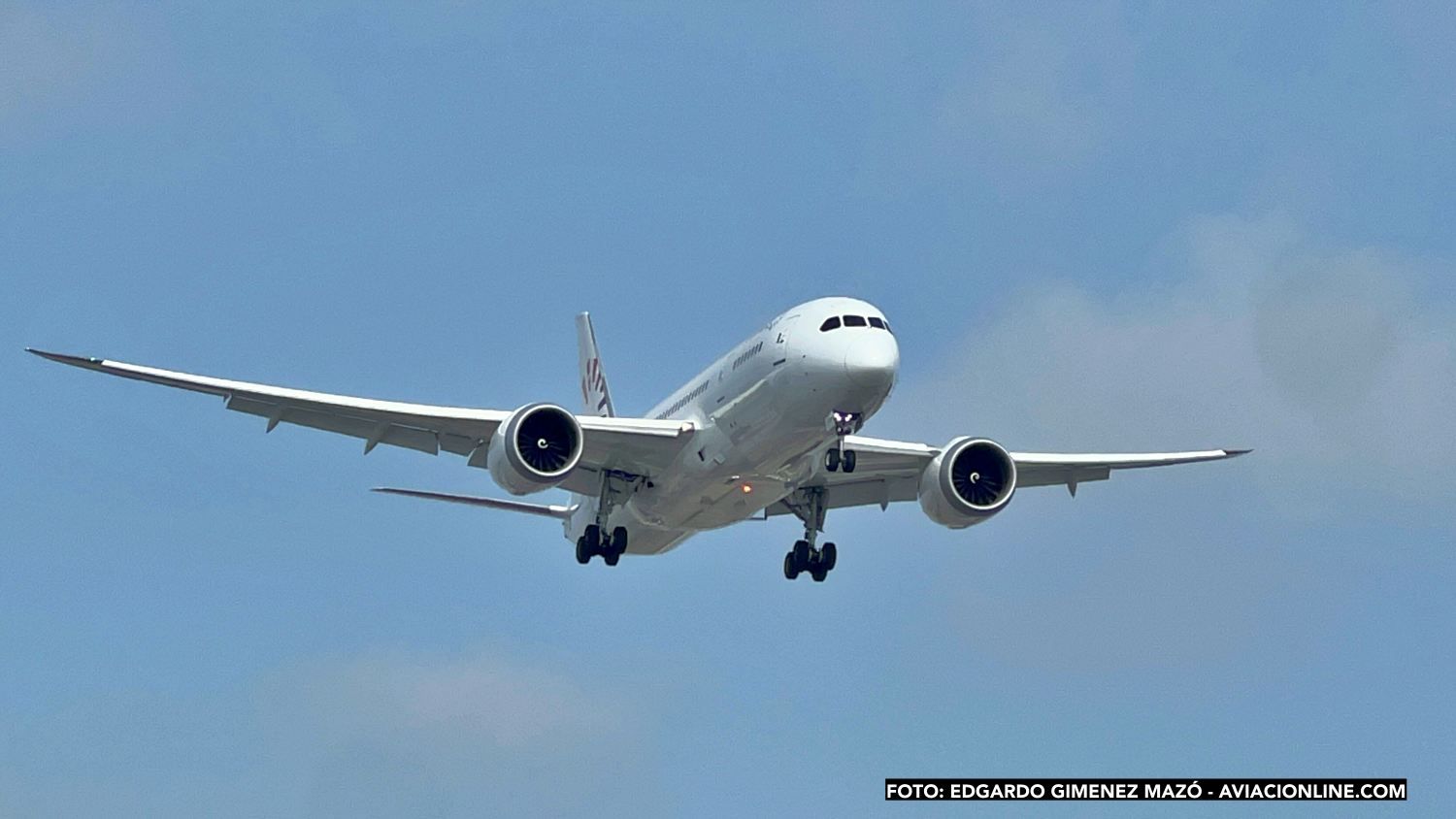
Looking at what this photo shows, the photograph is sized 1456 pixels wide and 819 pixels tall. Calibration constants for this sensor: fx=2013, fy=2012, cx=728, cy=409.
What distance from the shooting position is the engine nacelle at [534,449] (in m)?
42.9

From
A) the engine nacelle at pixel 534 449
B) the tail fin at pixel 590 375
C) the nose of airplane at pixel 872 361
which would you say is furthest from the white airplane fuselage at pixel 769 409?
the tail fin at pixel 590 375

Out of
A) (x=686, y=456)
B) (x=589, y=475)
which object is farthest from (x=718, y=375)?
(x=589, y=475)

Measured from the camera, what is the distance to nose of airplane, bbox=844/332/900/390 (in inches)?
1594

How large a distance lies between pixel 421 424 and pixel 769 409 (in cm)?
854

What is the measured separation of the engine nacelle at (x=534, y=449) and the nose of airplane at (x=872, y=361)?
658 cm

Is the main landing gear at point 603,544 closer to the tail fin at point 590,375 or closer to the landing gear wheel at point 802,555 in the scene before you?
the landing gear wheel at point 802,555

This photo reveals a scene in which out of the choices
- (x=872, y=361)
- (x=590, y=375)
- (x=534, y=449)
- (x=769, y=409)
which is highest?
(x=590, y=375)

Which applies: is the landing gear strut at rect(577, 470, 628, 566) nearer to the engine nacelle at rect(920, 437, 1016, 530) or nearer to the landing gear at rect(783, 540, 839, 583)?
the landing gear at rect(783, 540, 839, 583)

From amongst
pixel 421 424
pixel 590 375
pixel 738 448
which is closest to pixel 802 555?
pixel 738 448

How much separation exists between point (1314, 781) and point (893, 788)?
25.5 feet

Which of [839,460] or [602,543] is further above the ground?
[839,460]

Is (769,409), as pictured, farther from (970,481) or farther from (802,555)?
(802,555)

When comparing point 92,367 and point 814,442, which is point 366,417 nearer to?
point 92,367

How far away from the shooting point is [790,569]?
50.2 meters
